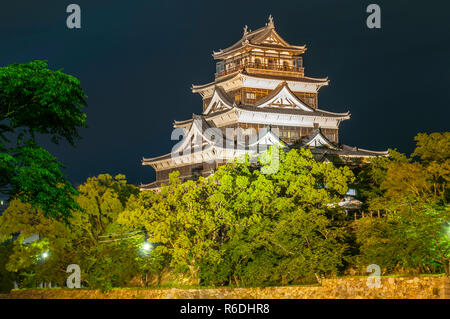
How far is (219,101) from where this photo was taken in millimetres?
51031

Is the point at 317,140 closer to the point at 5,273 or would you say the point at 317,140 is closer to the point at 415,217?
the point at 415,217

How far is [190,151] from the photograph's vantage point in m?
47.8

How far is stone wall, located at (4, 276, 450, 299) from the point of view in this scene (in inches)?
951

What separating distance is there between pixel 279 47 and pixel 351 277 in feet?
92.3

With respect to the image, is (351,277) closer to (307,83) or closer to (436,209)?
(436,209)

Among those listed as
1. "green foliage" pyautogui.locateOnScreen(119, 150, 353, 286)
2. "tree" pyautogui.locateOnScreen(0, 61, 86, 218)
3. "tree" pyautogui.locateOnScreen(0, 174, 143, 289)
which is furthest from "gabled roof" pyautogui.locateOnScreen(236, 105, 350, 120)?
"tree" pyautogui.locateOnScreen(0, 61, 86, 218)

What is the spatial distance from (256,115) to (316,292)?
22054 mm

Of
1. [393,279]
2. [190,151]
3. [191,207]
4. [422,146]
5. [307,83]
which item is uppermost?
[307,83]

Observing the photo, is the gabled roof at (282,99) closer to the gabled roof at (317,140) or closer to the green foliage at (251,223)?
the gabled roof at (317,140)

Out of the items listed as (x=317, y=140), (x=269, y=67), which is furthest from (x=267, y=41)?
(x=317, y=140)

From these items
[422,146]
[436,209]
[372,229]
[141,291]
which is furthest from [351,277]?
[141,291]

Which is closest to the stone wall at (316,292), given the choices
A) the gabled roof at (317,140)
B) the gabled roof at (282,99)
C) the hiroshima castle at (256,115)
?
the hiroshima castle at (256,115)

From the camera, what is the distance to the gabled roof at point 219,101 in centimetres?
4972

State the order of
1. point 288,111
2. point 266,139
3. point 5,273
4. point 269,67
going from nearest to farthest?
point 5,273, point 266,139, point 288,111, point 269,67
